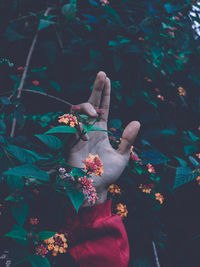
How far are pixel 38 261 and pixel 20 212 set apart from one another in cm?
17

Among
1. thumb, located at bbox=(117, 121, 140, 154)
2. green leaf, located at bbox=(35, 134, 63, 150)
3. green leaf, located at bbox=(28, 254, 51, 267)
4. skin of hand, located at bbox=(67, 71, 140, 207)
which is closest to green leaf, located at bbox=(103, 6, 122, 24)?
skin of hand, located at bbox=(67, 71, 140, 207)

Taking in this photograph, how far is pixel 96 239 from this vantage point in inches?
41.4

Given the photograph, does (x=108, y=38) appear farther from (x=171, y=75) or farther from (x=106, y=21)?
(x=171, y=75)

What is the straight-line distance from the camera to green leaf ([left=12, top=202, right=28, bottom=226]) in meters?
0.81

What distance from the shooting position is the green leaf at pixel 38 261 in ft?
2.45

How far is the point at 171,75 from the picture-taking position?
168 centimetres

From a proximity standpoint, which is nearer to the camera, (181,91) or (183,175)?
(183,175)

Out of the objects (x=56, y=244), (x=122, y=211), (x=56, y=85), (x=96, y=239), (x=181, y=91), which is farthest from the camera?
(x=181, y=91)

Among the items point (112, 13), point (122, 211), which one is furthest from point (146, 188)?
point (112, 13)

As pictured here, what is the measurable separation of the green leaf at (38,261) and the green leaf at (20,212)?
0.12 metres

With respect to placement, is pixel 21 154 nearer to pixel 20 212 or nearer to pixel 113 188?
pixel 20 212

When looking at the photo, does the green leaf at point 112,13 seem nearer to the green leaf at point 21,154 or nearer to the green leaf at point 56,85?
the green leaf at point 56,85

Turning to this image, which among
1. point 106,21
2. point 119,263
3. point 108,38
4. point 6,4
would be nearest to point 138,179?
point 119,263

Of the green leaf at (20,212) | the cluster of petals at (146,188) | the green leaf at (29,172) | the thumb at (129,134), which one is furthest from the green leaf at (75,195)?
the cluster of petals at (146,188)
